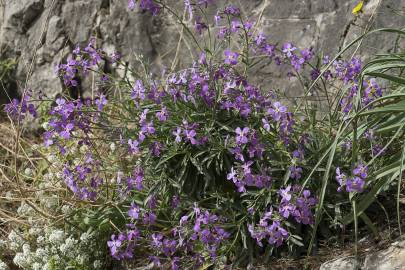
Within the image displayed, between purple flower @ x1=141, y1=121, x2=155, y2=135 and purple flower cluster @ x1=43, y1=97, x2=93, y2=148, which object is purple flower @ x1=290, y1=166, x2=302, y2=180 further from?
purple flower cluster @ x1=43, y1=97, x2=93, y2=148

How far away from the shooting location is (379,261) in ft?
10.2

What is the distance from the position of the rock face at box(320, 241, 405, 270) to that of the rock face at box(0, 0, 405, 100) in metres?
1.59

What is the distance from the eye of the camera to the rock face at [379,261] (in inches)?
121

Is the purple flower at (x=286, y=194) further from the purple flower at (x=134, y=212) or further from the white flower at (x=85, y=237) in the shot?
the white flower at (x=85, y=237)

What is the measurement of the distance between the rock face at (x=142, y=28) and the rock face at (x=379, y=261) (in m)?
1.59

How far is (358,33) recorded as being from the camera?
4.58m

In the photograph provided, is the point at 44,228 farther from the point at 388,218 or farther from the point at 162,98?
the point at 388,218

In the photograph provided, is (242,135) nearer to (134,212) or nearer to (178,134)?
(178,134)

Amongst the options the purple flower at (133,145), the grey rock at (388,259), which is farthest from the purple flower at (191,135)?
the grey rock at (388,259)

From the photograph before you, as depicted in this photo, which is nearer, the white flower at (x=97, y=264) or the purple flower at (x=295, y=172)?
the purple flower at (x=295, y=172)

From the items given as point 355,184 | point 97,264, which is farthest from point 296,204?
point 97,264

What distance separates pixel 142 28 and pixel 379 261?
9.39 ft

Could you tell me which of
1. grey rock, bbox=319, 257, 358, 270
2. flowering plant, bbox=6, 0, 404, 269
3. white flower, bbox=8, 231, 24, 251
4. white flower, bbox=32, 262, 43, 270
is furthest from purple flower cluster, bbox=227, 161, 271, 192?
white flower, bbox=8, 231, 24, 251

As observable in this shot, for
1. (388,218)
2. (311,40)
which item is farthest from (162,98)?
(311,40)
